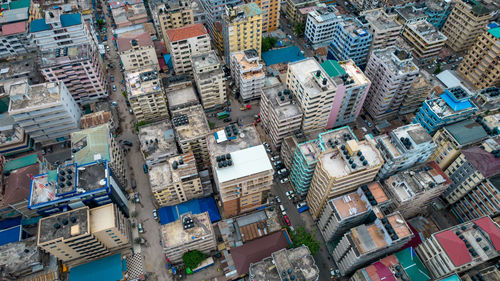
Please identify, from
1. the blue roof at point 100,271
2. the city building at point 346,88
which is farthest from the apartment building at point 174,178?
the city building at point 346,88

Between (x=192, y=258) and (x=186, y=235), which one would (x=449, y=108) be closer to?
(x=186, y=235)

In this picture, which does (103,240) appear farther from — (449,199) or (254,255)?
(449,199)

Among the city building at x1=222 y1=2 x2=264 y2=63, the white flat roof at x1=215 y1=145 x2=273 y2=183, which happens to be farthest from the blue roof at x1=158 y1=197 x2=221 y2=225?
the city building at x1=222 y1=2 x2=264 y2=63

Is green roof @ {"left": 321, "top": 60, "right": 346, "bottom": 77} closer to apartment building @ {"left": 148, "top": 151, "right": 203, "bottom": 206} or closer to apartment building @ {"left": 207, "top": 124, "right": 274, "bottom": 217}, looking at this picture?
apartment building @ {"left": 207, "top": 124, "right": 274, "bottom": 217}

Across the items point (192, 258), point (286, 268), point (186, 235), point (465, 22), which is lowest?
point (286, 268)

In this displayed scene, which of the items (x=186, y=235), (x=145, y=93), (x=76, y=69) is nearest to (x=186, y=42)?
(x=145, y=93)

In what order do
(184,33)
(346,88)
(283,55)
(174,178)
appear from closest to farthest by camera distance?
(174,178) < (346,88) < (184,33) < (283,55)
